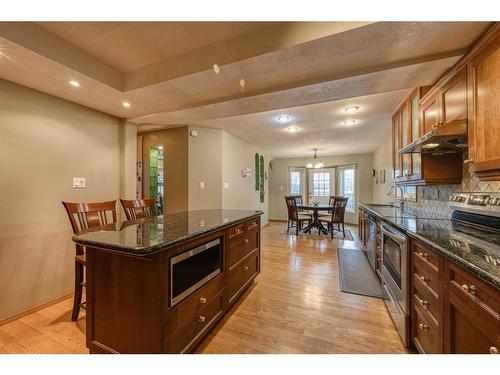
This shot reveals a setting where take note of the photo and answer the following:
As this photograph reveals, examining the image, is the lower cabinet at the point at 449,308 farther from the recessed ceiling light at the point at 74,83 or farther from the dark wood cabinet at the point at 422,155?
the recessed ceiling light at the point at 74,83

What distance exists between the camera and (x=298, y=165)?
743 cm

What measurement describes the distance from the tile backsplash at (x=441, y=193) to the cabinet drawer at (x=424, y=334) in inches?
42.5

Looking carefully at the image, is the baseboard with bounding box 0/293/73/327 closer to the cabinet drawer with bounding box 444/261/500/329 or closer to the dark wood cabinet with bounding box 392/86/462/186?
the cabinet drawer with bounding box 444/261/500/329

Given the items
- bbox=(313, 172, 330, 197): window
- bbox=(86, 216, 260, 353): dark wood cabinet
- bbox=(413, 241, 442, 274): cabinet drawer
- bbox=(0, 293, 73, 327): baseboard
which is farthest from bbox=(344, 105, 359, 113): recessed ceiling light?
bbox=(313, 172, 330, 197): window

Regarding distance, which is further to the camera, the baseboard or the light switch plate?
the light switch plate

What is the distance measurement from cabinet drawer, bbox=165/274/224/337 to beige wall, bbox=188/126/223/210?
2331mm

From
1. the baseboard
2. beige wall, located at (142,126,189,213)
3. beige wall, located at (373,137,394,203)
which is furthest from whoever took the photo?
beige wall, located at (373,137,394,203)

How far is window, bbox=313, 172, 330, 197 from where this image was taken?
724 cm

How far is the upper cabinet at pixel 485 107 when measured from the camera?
123cm

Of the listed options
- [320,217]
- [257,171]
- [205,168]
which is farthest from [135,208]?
[320,217]

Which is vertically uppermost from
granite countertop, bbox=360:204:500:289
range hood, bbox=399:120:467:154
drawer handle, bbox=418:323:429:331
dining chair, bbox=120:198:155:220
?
range hood, bbox=399:120:467:154

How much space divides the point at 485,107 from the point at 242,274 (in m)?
2.29
